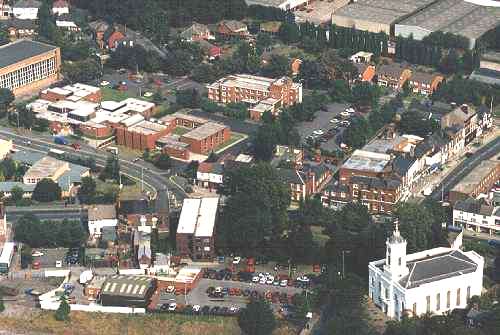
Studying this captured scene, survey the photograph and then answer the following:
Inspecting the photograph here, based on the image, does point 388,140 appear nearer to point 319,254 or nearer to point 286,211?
point 286,211

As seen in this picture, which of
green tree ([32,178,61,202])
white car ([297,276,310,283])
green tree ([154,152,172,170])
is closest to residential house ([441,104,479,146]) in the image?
green tree ([154,152,172,170])

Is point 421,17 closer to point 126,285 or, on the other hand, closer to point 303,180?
point 303,180

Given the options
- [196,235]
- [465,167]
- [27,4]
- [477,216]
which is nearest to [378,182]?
[477,216]

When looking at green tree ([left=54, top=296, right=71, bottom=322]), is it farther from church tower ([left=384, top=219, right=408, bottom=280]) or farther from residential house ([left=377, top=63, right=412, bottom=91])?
residential house ([left=377, top=63, right=412, bottom=91])

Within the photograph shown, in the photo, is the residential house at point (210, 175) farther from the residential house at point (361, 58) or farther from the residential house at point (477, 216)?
the residential house at point (361, 58)

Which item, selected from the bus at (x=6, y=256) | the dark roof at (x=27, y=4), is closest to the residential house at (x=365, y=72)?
the dark roof at (x=27, y=4)

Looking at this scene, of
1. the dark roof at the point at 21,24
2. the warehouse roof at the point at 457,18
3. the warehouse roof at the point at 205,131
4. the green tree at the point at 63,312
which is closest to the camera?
the green tree at the point at 63,312
